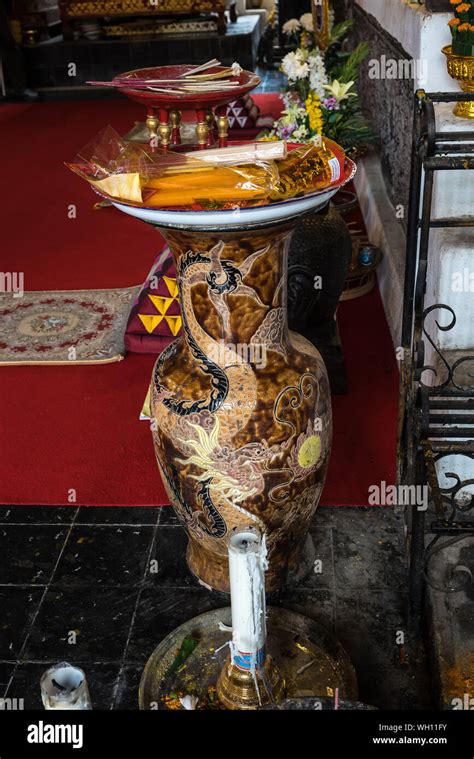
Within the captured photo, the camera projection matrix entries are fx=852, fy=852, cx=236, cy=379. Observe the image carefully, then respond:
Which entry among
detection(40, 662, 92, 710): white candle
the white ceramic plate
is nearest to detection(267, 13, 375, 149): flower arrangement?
the white ceramic plate

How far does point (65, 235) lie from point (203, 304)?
314 centimetres

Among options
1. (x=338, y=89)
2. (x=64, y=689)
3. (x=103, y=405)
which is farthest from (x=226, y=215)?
(x=338, y=89)

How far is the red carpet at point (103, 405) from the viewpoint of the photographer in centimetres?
248

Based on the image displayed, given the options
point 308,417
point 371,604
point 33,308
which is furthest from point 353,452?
point 33,308

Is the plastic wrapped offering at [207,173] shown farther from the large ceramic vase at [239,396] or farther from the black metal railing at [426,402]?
the black metal railing at [426,402]

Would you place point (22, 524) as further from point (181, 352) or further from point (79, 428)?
point (181, 352)

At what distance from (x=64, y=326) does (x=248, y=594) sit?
2323mm

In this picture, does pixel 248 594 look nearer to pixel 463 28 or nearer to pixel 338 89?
pixel 463 28

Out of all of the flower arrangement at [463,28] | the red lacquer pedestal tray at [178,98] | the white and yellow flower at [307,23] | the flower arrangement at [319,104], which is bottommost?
the red lacquer pedestal tray at [178,98]

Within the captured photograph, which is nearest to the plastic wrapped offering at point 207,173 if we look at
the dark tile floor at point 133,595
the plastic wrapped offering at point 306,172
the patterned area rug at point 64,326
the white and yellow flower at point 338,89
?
Answer: the plastic wrapped offering at point 306,172

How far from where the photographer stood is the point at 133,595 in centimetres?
204

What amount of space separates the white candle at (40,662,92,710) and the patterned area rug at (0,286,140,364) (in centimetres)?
209

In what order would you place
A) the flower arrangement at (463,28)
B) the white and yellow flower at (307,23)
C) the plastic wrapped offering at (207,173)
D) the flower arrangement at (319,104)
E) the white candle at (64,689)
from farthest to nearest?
the white and yellow flower at (307,23) → the flower arrangement at (319,104) → the flower arrangement at (463,28) → the plastic wrapped offering at (207,173) → the white candle at (64,689)

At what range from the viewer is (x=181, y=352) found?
183cm
